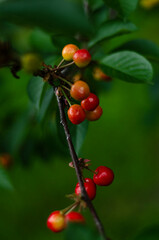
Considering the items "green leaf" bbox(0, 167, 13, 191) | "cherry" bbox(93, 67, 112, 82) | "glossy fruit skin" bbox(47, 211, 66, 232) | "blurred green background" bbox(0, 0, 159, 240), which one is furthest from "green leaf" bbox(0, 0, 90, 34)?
"blurred green background" bbox(0, 0, 159, 240)

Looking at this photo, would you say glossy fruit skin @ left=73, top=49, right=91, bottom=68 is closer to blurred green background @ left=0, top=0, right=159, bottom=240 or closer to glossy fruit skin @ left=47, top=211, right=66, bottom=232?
glossy fruit skin @ left=47, top=211, right=66, bottom=232

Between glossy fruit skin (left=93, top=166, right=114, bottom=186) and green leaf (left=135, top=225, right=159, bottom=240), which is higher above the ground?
glossy fruit skin (left=93, top=166, right=114, bottom=186)

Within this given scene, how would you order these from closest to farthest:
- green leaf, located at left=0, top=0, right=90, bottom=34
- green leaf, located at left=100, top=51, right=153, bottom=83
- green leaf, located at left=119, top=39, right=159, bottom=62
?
green leaf, located at left=0, top=0, right=90, bottom=34, green leaf, located at left=100, top=51, right=153, bottom=83, green leaf, located at left=119, top=39, right=159, bottom=62

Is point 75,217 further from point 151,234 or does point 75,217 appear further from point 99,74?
point 99,74

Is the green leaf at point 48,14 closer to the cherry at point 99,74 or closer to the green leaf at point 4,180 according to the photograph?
the green leaf at point 4,180

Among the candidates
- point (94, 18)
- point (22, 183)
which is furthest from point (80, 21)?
point (22, 183)

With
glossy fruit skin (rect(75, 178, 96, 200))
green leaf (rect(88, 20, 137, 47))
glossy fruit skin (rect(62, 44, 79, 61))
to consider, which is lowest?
glossy fruit skin (rect(75, 178, 96, 200))
